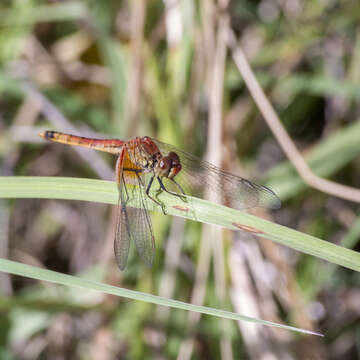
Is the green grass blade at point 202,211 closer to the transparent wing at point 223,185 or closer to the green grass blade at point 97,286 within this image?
the green grass blade at point 97,286

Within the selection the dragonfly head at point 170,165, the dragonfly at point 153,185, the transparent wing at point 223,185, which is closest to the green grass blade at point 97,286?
the dragonfly at point 153,185

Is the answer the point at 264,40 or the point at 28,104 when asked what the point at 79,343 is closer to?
the point at 28,104

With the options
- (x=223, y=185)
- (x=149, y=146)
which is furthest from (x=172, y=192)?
(x=149, y=146)

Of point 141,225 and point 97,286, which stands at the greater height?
point 141,225

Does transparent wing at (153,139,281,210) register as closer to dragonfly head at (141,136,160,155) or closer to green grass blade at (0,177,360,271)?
dragonfly head at (141,136,160,155)

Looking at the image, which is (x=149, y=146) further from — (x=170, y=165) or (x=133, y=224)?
(x=133, y=224)
